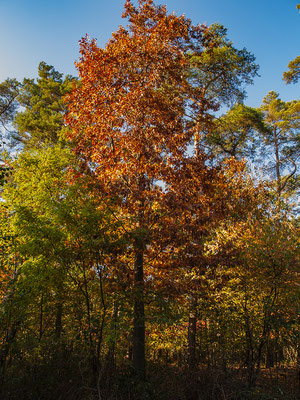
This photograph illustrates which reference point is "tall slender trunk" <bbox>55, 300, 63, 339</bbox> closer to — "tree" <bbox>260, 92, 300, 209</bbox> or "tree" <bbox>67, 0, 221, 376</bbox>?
"tree" <bbox>67, 0, 221, 376</bbox>

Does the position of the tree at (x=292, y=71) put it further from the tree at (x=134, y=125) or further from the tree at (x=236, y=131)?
the tree at (x=134, y=125)

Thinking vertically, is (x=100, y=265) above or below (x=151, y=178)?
below

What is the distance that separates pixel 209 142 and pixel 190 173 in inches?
409

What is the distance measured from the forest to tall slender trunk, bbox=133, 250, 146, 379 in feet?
0.13

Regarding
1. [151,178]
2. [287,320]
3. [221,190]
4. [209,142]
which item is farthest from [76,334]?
[209,142]

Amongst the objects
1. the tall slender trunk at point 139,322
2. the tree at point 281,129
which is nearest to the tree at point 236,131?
the tree at point 281,129

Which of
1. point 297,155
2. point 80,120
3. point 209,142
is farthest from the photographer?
point 297,155

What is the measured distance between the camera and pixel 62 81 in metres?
19.6

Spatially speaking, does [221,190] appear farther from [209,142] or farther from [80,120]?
[209,142]

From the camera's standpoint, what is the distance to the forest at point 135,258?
643 cm

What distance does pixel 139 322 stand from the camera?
24.2ft

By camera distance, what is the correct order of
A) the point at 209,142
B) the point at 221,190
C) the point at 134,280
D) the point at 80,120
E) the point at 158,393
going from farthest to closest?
1. the point at 209,142
2. the point at 221,190
3. the point at 80,120
4. the point at 134,280
5. the point at 158,393

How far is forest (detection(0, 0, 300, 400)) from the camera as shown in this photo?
6427 millimetres

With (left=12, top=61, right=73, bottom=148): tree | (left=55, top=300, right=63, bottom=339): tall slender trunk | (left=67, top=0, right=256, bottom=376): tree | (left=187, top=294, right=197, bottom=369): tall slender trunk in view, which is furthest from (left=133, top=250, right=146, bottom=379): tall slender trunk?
(left=12, top=61, right=73, bottom=148): tree
